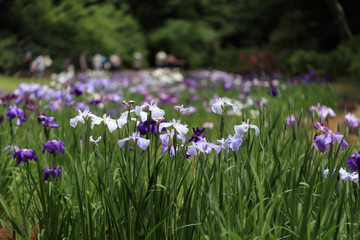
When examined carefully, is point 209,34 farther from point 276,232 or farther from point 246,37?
point 276,232

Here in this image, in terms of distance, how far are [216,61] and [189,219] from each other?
23208 mm

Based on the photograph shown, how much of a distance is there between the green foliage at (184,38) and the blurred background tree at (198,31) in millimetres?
84

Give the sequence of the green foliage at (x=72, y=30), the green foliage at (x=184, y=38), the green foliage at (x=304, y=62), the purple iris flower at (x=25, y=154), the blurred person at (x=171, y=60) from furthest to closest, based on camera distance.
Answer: the green foliage at (x=184, y=38) < the blurred person at (x=171, y=60) < the green foliage at (x=72, y=30) < the green foliage at (x=304, y=62) < the purple iris flower at (x=25, y=154)

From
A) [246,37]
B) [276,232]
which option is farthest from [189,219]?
[246,37]

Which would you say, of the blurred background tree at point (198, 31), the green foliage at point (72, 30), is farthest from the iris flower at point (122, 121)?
the green foliage at point (72, 30)

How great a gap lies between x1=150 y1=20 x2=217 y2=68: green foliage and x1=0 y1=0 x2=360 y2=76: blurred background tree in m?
0.08

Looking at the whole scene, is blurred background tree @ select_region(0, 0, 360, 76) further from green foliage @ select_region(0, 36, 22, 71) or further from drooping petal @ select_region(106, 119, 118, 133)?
drooping petal @ select_region(106, 119, 118, 133)

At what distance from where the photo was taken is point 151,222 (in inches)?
84.2

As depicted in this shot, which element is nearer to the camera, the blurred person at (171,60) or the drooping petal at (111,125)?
the drooping petal at (111,125)

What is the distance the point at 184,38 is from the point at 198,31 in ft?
4.63

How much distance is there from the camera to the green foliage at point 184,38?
33.9 m

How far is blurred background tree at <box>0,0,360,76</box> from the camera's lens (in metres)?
14.8

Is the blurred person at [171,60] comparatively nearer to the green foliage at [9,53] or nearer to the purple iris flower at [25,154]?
the green foliage at [9,53]

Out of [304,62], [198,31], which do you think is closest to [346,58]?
[304,62]
